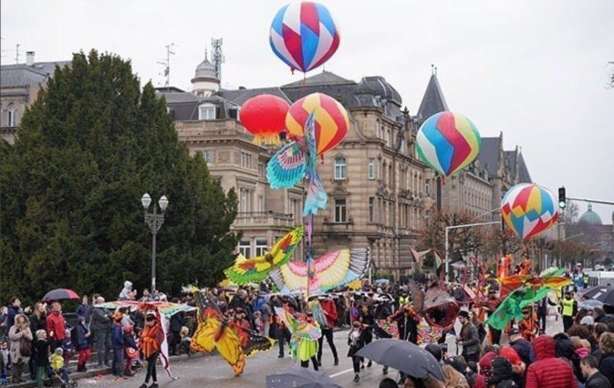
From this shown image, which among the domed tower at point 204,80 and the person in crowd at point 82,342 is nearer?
the person in crowd at point 82,342

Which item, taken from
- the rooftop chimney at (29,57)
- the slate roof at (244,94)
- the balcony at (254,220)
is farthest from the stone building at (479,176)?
the rooftop chimney at (29,57)

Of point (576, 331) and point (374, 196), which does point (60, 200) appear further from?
point (374, 196)

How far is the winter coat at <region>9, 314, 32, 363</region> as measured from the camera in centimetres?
1934

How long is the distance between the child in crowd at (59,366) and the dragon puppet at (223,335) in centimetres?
277

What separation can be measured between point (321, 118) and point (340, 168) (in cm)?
5509

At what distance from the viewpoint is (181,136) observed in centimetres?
6306

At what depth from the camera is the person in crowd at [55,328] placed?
66.4ft

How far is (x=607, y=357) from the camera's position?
10.6 m

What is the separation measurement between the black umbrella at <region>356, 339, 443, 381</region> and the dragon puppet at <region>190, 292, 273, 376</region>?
11.6 metres

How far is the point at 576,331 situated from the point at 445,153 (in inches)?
599

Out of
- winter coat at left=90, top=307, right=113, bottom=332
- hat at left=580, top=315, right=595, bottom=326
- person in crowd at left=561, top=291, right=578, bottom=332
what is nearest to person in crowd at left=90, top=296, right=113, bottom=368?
winter coat at left=90, top=307, right=113, bottom=332

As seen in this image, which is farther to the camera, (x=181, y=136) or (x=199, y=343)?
(x=181, y=136)

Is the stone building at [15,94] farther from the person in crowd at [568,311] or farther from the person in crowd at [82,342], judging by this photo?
the person in crowd at [82,342]

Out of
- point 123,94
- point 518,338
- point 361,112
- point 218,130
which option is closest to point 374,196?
point 361,112
